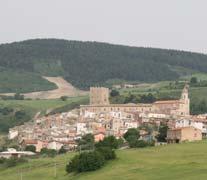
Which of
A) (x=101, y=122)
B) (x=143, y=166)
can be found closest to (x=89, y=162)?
(x=143, y=166)

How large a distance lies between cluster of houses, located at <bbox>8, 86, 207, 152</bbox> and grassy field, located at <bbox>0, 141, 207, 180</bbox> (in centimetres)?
2028

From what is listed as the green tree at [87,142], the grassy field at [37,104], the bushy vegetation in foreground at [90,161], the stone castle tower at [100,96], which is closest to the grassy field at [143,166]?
the bushy vegetation in foreground at [90,161]

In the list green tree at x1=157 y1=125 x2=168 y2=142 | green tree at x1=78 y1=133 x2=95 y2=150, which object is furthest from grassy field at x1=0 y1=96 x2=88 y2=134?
green tree at x1=157 y1=125 x2=168 y2=142

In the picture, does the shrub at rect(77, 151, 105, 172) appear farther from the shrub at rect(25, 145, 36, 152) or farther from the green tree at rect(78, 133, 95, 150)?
the shrub at rect(25, 145, 36, 152)

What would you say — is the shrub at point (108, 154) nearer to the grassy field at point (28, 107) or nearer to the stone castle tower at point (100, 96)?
the grassy field at point (28, 107)

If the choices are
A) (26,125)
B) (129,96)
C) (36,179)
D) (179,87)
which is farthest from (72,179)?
(179,87)

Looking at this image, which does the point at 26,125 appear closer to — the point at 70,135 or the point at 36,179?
the point at 70,135

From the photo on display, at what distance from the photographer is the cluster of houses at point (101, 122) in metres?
114

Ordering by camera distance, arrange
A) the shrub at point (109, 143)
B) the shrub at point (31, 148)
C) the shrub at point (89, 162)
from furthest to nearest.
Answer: the shrub at point (31, 148), the shrub at point (109, 143), the shrub at point (89, 162)

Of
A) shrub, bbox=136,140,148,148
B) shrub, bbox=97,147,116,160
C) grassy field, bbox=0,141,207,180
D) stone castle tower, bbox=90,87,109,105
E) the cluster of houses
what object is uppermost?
stone castle tower, bbox=90,87,109,105

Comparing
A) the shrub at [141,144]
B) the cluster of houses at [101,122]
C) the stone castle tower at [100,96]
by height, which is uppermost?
the stone castle tower at [100,96]

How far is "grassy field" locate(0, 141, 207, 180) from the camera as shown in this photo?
61.2 metres

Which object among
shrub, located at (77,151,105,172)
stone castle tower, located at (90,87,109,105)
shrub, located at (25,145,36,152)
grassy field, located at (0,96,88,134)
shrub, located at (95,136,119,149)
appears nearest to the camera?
shrub, located at (77,151,105,172)

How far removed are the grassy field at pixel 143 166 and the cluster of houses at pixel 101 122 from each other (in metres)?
20.3
